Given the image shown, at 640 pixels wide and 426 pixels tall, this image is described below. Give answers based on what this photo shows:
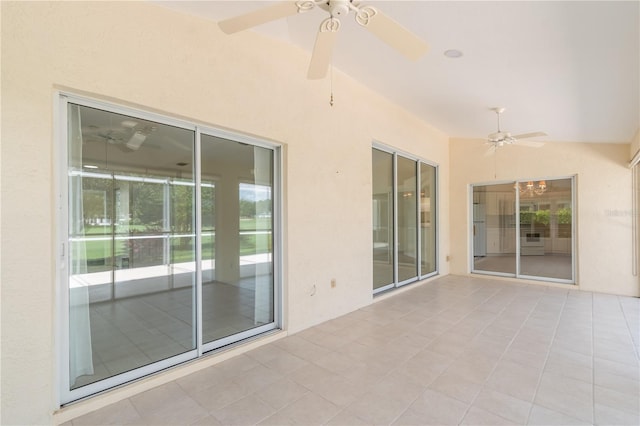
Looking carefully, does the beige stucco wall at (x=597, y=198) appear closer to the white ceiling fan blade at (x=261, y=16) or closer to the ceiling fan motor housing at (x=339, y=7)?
the ceiling fan motor housing at (x=339, y=7)

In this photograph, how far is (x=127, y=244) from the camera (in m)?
2.67

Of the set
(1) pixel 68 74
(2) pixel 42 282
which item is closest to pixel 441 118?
(1) pixel 68 74

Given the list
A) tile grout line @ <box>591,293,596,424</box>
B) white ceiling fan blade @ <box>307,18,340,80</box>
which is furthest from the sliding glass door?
white ceiling fan blade @ <box>307,18,340,80</box>

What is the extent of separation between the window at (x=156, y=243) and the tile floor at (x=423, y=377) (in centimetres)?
38

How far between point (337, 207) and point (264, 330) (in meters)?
1.79

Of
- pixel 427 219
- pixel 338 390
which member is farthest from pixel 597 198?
pixel 338 390

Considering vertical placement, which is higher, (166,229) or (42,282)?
(166,229)

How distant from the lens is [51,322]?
1999mm

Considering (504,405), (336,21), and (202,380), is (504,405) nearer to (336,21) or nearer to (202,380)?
(202,380)

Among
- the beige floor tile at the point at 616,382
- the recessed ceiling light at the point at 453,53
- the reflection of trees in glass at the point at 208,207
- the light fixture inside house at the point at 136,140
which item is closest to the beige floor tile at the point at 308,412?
the reflection of trees in glass at the point at 208,207

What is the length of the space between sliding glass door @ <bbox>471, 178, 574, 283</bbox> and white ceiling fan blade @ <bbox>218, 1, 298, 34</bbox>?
6.42 meters

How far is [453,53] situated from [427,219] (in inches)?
160

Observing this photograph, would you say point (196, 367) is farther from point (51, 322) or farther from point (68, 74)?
point (68, 74)

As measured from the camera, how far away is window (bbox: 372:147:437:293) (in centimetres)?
514
